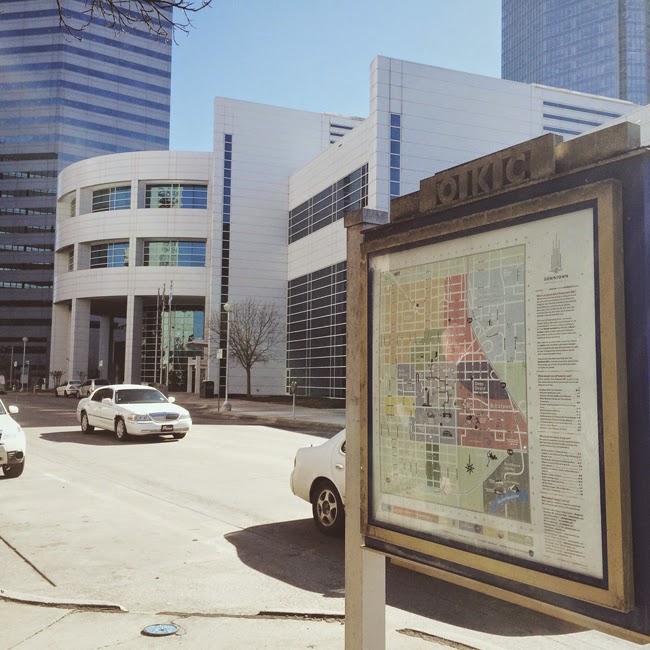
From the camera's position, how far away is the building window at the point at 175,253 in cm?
6594

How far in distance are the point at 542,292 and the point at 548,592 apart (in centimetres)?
106

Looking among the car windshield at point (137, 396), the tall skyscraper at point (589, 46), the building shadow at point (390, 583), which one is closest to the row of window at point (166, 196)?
the car windshield at point (137, 396)

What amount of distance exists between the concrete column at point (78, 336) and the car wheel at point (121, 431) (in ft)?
185

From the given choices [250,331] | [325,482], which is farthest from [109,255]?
[325,482]

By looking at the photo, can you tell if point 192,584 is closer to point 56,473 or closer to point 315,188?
point 56,473

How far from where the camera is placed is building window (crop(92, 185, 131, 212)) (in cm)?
6819

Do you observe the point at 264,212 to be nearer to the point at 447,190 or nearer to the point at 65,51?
the point at 447,190

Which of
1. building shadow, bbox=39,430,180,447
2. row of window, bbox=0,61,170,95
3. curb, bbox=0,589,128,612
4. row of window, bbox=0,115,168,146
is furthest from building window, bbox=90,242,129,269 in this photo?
curb, bbox=0,589,128,612

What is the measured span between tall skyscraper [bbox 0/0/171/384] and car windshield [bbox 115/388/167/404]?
9386 cm

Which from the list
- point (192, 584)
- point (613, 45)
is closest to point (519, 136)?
point (192, 584)

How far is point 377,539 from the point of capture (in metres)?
3.18

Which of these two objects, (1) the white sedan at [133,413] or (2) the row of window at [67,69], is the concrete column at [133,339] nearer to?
(1) the white sedan at [133,413]

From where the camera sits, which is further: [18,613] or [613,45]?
[613,45]

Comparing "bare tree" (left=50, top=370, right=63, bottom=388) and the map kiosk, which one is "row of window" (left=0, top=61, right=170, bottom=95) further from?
the map kiosk
